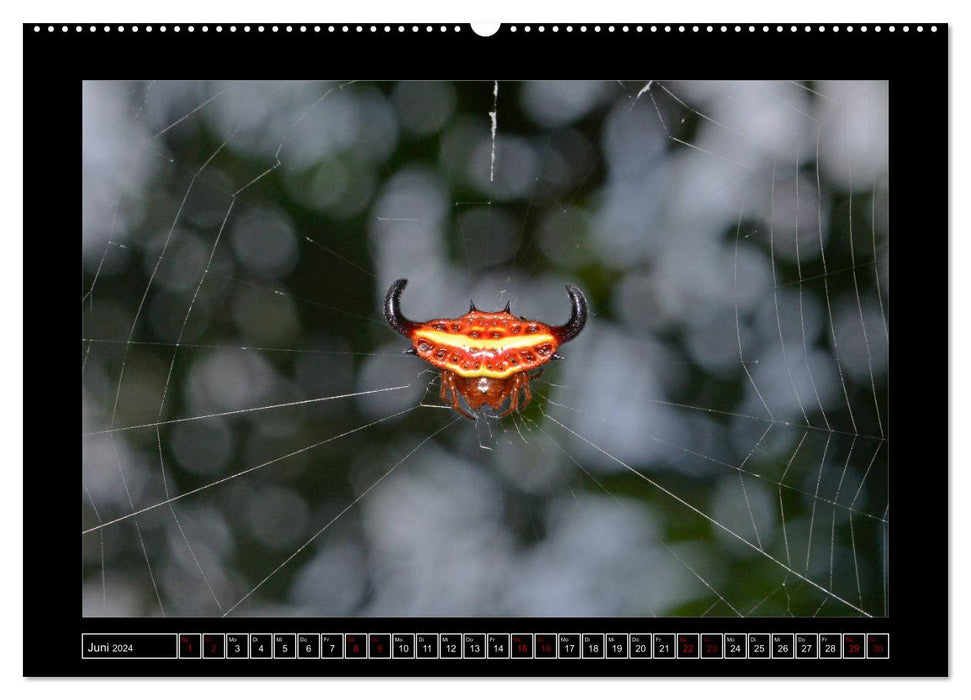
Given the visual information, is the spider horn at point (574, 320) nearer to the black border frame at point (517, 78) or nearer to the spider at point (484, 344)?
the spider at point (484, 344)

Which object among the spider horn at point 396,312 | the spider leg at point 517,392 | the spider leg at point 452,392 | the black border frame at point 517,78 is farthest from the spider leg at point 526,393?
the black border frame at point 517,78

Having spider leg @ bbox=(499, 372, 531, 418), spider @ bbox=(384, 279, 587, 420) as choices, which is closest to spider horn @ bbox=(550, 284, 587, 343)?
spider @ bbox=(384, 279, 587, 420)

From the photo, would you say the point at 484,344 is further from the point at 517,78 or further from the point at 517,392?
the point at 517,78

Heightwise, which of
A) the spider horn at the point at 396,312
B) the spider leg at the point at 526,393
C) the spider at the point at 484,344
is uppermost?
the spider horn at the point at 396,312

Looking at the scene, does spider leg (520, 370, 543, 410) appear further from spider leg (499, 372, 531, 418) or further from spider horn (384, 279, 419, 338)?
spider horn (384, 279, 419, 338)

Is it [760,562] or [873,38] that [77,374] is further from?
[760,562]
